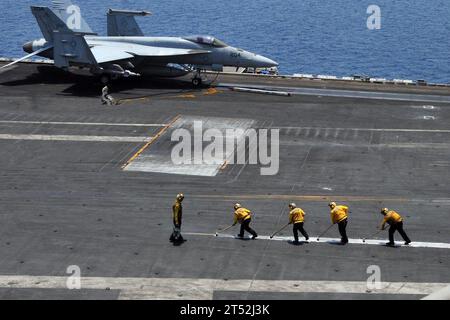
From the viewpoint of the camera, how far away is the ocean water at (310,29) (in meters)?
112

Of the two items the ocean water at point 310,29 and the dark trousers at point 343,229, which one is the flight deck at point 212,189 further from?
the ocean water at point 310,29

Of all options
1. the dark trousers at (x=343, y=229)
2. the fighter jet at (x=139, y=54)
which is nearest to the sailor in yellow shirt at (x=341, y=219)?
the dark trousers at (x=343, y=229)

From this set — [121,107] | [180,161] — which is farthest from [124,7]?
[180,161]

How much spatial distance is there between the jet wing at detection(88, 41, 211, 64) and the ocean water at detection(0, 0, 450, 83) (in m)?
40.8

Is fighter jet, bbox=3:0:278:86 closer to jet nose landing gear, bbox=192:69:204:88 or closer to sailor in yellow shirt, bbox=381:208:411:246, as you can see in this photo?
jet nose landing gear, bbox=192:69:204:88

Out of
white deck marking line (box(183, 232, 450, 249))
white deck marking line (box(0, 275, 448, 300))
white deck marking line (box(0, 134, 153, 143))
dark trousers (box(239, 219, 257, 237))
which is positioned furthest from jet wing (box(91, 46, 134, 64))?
white deck marking line (box(0, 275, 448, 300))

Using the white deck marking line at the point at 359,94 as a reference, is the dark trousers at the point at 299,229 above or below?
above

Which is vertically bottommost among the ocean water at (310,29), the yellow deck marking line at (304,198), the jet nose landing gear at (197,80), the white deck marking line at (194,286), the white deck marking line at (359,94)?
the ocean water at (310,29)

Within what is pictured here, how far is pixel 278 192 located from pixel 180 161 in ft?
22.1

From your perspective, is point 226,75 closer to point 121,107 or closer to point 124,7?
point 121,107

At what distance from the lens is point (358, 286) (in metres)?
27.6

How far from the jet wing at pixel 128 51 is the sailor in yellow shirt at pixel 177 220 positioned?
98.4 feet

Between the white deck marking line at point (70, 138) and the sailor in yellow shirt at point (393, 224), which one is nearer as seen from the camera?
the sailor in yellow shirt at point (393, 224)

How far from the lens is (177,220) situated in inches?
1220
